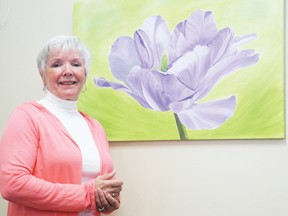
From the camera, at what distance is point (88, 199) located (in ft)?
4.09

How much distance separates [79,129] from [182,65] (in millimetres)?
497

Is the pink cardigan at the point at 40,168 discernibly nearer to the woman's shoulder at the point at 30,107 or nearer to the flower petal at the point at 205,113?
the woman's shoulder at the point at 30,107

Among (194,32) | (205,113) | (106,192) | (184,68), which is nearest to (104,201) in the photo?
(106,192)

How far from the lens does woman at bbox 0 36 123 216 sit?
122 centimetres

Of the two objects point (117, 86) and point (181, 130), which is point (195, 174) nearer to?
point (181, 130)

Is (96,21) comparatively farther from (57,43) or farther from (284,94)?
(284,94)

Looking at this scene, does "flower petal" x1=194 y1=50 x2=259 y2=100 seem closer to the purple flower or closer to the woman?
the purple flower

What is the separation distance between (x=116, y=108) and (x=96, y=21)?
0.42 metres

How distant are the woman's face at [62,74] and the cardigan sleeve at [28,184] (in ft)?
0.70

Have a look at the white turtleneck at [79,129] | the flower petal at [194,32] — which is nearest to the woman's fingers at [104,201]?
the white turtleneck at [79,129]

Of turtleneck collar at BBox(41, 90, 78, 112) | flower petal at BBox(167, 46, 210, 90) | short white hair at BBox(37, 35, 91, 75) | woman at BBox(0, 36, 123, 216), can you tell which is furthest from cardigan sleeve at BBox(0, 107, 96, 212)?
flower petal at BBox(167, 46, 210, 90)

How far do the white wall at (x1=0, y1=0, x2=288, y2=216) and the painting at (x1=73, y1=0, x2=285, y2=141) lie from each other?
0.05 m

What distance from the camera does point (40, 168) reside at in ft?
4.20

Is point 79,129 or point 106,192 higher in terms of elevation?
point 79,129
